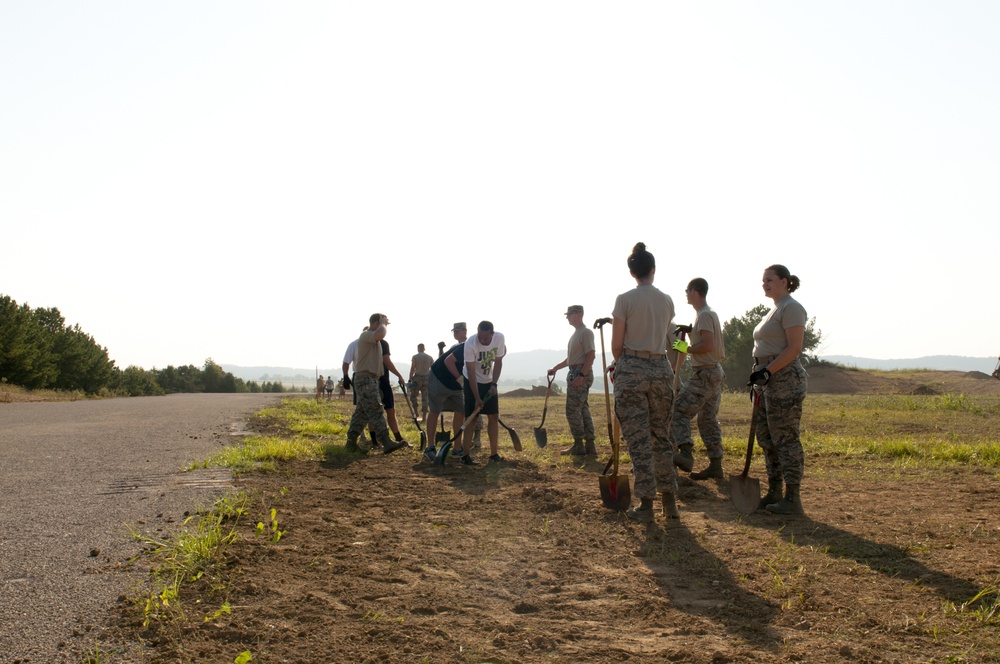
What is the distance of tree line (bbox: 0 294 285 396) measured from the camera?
3597cm

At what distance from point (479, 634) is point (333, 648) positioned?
0.67 meters

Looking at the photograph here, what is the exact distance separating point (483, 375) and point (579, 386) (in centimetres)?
139

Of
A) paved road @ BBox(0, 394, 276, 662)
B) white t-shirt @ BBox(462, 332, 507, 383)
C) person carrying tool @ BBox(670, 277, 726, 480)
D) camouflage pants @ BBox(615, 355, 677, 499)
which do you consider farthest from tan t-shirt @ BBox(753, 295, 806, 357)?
paved road @ BBox(0, 394, 276, 662)

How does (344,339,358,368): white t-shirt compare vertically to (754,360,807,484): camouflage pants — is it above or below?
above

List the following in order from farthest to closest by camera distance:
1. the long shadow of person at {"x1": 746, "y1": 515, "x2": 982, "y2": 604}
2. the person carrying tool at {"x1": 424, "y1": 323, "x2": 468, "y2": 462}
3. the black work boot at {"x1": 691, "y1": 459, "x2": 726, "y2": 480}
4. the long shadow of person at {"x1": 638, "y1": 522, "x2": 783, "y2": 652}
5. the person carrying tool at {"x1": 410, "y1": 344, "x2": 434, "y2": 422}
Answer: the person carrying tool at {"x1": 410, "y1": 344, "x2": 434, "y2": 422} < the person carrying tool at {"x1": 424, "y1": 323, "x2": 468, "y2": 462} < the black work boot at {"x1": 691, "y1": 459, "x2": 726, "y2": 480} < the long shadow of person at {"x1": 746, "y1": 515, "x2": 982, "y2": 604} < the long shadow of person at {"x1": 638, "y1": 522, "x2": 783, "y2": 652}

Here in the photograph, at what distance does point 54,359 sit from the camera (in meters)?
43.0

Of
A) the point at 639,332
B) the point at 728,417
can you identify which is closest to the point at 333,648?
the point at 639,332

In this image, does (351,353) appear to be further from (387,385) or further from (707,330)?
(707,330)

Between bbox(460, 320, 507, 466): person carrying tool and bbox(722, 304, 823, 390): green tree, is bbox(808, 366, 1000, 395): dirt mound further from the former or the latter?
bbox(460, 320, 507, 466): person carrying tool

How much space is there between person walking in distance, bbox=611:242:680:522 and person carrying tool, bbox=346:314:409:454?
4.93 meters

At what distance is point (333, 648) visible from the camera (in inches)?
138

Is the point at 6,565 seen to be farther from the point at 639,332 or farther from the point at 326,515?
the point at 639,332

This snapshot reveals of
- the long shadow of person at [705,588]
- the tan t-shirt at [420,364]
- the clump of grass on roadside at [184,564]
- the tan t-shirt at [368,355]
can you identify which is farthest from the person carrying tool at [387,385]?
the long shadow of person at [705,588]

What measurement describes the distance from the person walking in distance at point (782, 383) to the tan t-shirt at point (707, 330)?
1.25 m
